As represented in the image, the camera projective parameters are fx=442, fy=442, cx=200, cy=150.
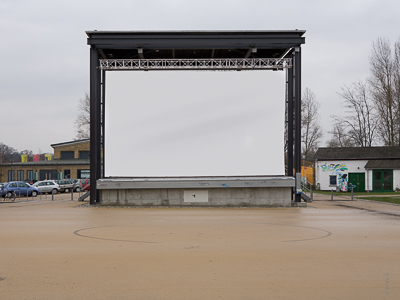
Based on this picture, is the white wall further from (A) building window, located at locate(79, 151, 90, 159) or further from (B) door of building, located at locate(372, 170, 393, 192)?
(A) building window, located at locate(79, 151, 90, 159)

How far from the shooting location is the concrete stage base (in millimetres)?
23250

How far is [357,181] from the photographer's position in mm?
42094

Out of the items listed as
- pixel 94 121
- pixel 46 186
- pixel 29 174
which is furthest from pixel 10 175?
pixel 94 121

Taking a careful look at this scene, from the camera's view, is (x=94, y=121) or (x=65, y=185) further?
(x=65, y=185)

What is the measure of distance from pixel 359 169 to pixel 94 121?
27732mm

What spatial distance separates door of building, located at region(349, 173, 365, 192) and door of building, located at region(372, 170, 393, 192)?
1150 millimetres

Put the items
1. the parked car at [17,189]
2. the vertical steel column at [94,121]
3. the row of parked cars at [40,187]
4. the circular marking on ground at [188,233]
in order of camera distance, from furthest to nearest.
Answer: the row of parked cars at [40,187] < the parked car at [17,189] < the vertical steel column at [94,121] < the circular marking on ground at [188,233]

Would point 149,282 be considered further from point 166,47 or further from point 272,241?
point 166,47

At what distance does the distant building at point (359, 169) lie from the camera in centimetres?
4084

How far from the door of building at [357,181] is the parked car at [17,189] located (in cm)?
2849

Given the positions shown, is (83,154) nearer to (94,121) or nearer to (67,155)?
(67,155)

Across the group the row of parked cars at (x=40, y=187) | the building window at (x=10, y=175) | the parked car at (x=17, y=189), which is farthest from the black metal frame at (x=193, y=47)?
the building window at (x=10, y=175)

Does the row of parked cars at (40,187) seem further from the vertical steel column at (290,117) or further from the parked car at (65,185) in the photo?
the vertical steel column at (290,117)

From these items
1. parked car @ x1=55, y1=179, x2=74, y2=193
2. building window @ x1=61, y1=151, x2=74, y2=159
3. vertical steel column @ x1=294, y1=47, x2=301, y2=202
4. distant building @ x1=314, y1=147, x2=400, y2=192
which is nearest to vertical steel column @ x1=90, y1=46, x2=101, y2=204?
vertical steel column @ x1=294, y1=47, x2=301, y2=202
